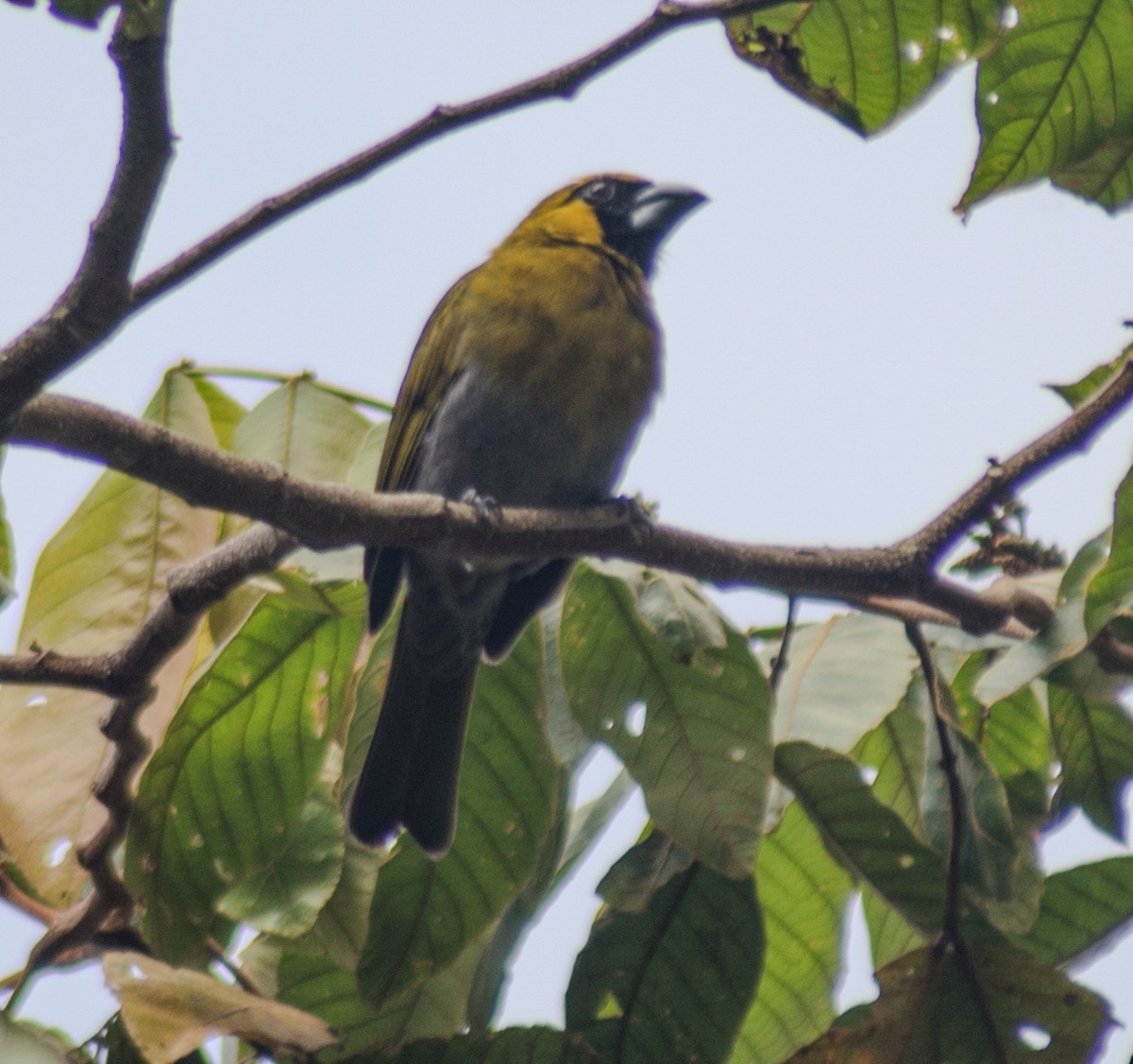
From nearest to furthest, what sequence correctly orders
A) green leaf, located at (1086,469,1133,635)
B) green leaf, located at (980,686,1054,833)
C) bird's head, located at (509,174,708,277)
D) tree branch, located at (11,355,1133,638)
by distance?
tree branch, located at (11,355,1133,638), green leaf, located at (1086,469,1133,635), green leaf, located at (980,686,1054,833), bird's head, located at (509,174,708,277)

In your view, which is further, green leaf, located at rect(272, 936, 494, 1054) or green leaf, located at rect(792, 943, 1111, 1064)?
green leaf, located at rect(272, 936, 494, 1054)

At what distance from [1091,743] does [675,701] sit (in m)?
0.58

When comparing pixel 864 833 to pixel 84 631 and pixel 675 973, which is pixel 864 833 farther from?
pixel 84 631

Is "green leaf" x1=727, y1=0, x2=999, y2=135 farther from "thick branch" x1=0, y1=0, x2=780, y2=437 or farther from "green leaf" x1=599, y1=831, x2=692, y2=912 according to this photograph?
"green leaf" x1=599, y1=831, x2=692, y2=912

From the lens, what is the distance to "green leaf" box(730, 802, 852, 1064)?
1.97 meters

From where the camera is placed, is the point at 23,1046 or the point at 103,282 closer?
the point at 103,282

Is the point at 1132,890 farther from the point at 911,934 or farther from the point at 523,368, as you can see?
the point at 523,368

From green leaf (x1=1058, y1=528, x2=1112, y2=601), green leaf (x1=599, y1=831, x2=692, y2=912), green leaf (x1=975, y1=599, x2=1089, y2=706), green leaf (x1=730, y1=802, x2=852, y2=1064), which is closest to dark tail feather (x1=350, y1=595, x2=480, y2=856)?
green leaf (x1=599, y1=831, x2=692, y2=912)

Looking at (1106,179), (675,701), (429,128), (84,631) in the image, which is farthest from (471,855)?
(1106,179)

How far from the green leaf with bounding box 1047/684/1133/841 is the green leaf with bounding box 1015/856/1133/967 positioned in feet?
0.33

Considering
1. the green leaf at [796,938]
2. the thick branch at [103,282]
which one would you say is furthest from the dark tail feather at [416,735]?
the thick branch at [103,282]

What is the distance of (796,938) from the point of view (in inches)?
78.0

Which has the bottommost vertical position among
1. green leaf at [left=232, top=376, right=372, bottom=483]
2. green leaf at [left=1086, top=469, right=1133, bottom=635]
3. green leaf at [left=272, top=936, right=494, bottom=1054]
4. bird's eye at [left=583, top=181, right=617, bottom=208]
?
green leaf at [left=272, top=936, right=494, bottom=1054]

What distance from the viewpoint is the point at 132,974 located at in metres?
1.64
